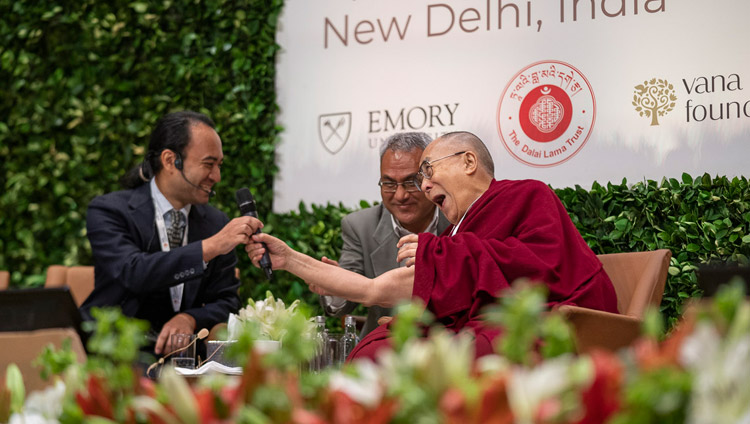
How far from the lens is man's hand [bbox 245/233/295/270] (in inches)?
112

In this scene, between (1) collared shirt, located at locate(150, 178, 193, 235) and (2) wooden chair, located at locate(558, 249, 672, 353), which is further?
(1) collared shirt, located at locate(150, 178, 193, 235)

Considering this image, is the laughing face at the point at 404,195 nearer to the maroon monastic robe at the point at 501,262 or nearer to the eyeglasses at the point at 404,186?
the eyeglasses at the point at 404,186

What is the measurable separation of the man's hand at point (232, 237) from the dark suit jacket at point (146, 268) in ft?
0.12

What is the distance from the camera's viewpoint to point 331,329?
3844 millimetres

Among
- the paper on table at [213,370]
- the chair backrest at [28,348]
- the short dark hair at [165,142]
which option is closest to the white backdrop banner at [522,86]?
the short dark hair at [165,142]

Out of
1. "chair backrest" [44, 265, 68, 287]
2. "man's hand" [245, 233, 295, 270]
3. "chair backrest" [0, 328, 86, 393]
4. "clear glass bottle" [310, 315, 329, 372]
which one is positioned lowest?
"clear glass bottle" [310, 315, 329, 372]

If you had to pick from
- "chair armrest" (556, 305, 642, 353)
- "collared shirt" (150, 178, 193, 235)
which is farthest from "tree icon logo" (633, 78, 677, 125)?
"collared shirt" (150, 178, 193, 235)

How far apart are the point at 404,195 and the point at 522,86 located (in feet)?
2.81

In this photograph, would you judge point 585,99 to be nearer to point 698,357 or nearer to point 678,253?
point 678,253

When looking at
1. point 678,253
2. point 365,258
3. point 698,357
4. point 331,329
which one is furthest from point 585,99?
point 698,357

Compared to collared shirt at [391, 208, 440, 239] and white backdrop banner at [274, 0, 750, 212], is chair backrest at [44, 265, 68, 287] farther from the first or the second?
collared shirt at [391, 208, 440, 239]

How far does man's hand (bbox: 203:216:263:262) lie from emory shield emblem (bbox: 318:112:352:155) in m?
1.07

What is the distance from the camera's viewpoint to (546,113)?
3562 millimetres

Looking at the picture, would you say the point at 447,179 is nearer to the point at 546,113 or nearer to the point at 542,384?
the point at 546,113
